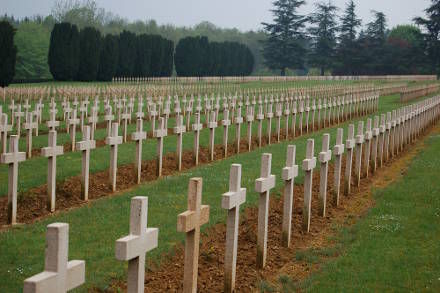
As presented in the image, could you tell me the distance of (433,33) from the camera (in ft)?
308

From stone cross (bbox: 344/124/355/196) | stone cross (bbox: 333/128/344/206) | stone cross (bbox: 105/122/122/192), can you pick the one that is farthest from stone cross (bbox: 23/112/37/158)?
stone cross (bbox: 333/128/344/206)

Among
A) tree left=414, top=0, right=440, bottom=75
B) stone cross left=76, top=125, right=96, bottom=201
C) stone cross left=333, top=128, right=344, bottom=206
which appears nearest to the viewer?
stone cross left=333, top=128, right=344, bottom=206

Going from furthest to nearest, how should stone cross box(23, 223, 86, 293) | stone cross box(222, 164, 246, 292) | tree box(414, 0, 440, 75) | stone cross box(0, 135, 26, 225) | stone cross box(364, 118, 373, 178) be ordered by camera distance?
tree box(414, 0, 440, 75) < stone cross box(364, 118, 373, 178) < stone cross box(0, 135, 26, 225) < stone cross box(222, 164, 246, 292) < stone cross box(23, 223, 86, 293)

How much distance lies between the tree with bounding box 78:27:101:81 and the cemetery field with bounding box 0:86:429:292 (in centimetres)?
4517

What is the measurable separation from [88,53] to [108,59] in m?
3.18

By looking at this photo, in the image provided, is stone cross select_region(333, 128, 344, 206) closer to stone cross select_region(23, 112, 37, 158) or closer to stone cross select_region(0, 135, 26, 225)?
stone cross select_region(0, 135, 26, 225)

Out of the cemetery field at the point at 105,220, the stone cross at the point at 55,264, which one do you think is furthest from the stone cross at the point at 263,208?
the stone cross at the point at 55,264

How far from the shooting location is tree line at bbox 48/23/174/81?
59.8m

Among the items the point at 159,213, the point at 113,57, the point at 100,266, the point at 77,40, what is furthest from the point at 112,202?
the point at 113,57

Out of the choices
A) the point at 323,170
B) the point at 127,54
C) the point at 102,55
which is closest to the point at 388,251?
the point at 323,170

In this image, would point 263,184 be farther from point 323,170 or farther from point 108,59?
point 108,59

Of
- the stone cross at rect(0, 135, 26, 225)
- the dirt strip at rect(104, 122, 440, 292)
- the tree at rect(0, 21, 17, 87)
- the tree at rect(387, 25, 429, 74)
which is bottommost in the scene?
the dirt strip at rect(104, 122, 440, 292)

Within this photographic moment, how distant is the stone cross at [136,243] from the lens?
5.11 metres

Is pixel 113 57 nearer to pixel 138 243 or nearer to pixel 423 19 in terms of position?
pixel 423 19
